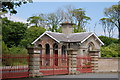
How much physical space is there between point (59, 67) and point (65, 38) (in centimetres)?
1395

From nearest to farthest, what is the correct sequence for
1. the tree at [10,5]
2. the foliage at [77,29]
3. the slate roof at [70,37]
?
the tree at [10,5]
the slate roof at [70,37]
the foliage at [77,29]

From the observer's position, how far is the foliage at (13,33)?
1892 inches

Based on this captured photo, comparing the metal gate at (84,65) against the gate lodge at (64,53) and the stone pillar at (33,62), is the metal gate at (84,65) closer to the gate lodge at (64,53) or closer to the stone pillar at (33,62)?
the gate lodge at (64,53)

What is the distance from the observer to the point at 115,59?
25094mm

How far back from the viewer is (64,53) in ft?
106

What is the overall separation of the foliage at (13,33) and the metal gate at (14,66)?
31.4 m

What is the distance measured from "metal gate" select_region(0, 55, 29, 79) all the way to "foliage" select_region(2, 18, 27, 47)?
31352 mm

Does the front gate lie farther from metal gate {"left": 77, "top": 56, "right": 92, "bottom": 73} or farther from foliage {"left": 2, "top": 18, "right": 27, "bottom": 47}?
foliage {"left": 2, "top": 18, "right": 27, "bottom": 47}

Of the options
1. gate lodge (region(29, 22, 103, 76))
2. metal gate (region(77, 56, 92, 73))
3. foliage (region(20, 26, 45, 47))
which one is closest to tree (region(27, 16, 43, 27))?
foliage (region(20, 26, 45, 47))

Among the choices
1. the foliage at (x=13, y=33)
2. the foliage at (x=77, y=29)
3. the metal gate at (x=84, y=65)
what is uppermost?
the foliage at (x=77, y=29)

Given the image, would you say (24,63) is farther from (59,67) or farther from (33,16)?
(33,16)

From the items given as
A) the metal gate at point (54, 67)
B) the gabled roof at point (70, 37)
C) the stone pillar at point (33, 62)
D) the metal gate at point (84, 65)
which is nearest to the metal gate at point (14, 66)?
the stone pillar at point (33, 62)

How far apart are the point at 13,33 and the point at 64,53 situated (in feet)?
65.3

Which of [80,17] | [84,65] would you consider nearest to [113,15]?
[80,17]
